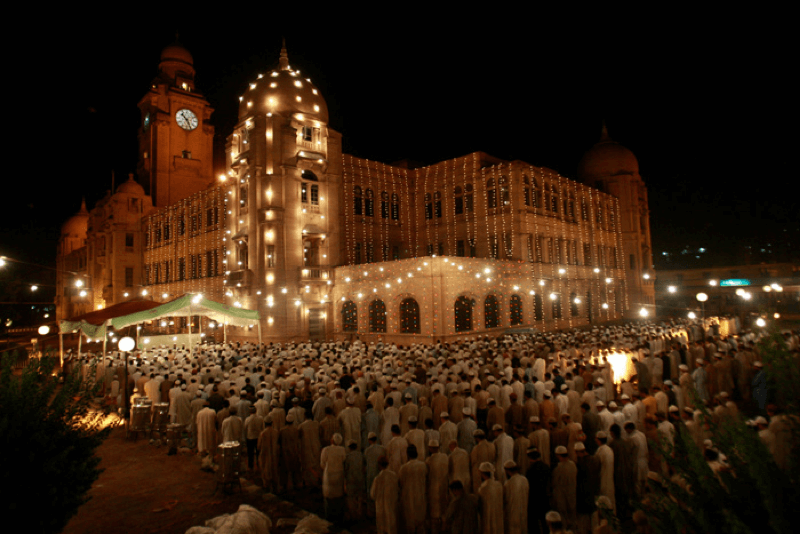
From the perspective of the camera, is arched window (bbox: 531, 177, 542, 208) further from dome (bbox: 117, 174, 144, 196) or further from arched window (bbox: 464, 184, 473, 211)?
dome (bbox: 117, 174, 144, 196)

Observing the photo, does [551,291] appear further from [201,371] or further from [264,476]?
[264,476]

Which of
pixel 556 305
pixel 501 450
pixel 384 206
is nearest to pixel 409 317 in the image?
pixel 384 206

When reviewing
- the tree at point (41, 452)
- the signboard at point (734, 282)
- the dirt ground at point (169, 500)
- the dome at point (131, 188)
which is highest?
the dome at point (131, 188)

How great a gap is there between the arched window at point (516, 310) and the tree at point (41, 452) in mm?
28116

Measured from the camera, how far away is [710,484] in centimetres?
267

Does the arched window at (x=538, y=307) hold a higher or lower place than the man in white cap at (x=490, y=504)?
higher

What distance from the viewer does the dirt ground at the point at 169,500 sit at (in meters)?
7.25

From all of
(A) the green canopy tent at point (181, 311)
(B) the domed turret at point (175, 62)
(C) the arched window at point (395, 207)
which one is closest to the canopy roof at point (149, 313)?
(A) the green canopy tent at point (181, 311)

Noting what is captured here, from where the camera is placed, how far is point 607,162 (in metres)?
45.4

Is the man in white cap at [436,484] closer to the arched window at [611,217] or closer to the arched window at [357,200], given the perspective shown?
the arched window at [357,200]

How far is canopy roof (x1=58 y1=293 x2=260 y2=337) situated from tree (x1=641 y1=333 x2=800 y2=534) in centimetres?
1864

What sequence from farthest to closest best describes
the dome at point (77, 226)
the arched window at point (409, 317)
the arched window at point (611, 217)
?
1. the dome at point (77, 226)
2. the arched window at point (611, 217)
3. the arched window at point (409, 317)

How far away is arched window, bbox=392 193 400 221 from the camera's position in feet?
121

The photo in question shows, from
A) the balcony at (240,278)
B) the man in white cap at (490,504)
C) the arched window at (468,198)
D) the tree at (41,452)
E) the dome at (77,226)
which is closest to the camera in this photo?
the tree at (41,452)
